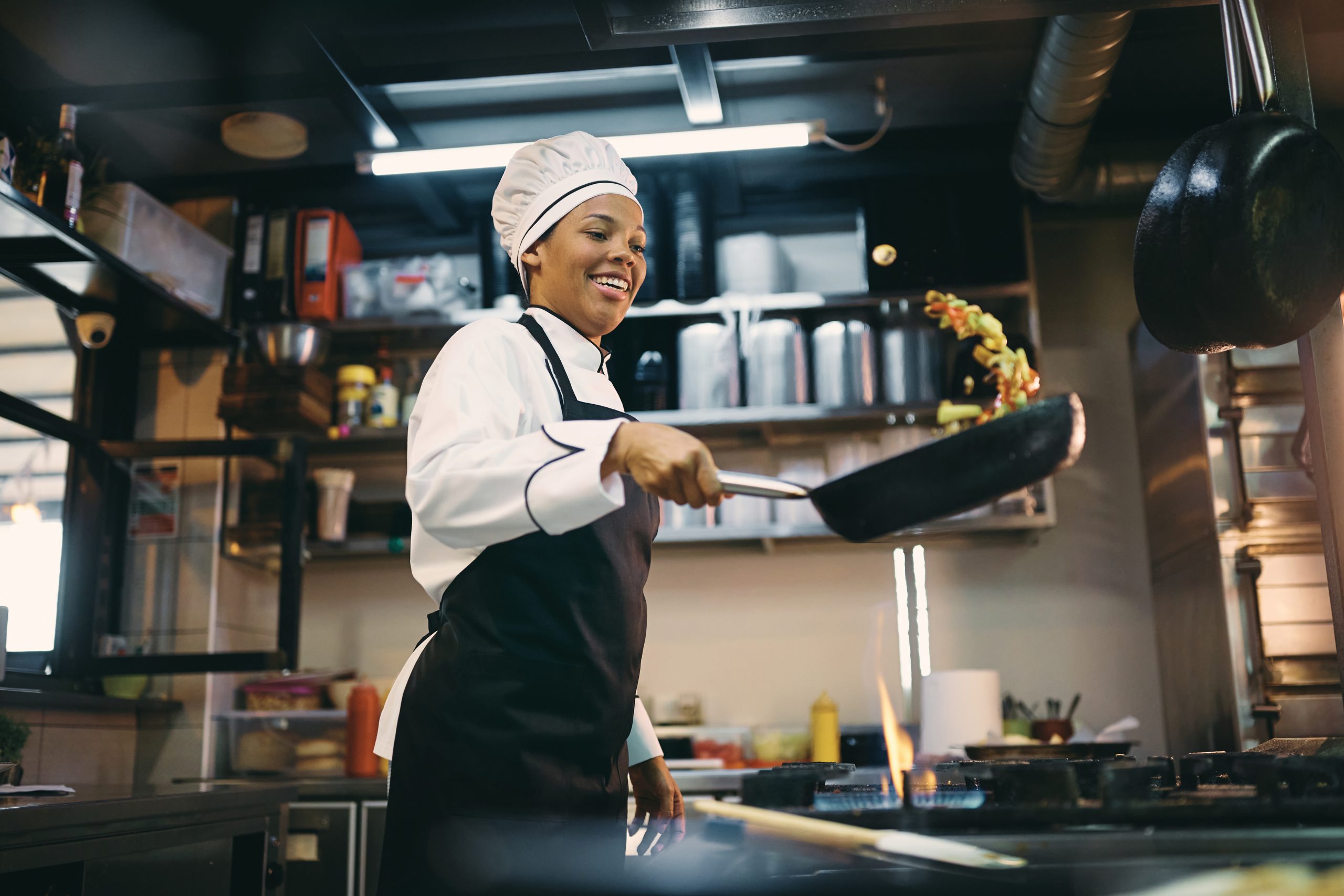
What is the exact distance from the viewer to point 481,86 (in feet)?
11.3

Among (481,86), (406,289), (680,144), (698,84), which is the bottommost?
(406,289)

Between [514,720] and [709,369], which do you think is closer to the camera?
[514,720]

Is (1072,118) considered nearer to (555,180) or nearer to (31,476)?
(555,180)

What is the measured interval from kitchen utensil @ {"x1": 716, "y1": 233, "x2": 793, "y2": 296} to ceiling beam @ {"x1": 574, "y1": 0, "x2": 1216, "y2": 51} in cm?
192

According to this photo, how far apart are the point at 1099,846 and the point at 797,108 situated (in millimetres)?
3057

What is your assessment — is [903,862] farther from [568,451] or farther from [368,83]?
[368,83]

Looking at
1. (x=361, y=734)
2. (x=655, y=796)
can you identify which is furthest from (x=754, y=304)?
(x=655, y=796)

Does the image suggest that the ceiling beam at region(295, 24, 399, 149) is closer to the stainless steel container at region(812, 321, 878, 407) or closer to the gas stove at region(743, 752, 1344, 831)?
the stainless steel container at region(812, 321, 878, 407)

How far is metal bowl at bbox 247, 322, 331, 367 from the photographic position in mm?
3643

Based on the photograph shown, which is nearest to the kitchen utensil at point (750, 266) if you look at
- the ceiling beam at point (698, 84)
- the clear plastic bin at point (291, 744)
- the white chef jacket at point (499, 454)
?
the ceiling beam at point (698, 84)

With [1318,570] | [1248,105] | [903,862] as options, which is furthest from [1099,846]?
[1318,570]

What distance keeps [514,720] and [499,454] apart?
0.98ft

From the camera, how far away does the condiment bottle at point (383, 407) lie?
3.72 meters

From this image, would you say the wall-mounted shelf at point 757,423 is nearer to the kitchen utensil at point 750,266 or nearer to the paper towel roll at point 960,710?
the kitchen utensil at point 750,266
